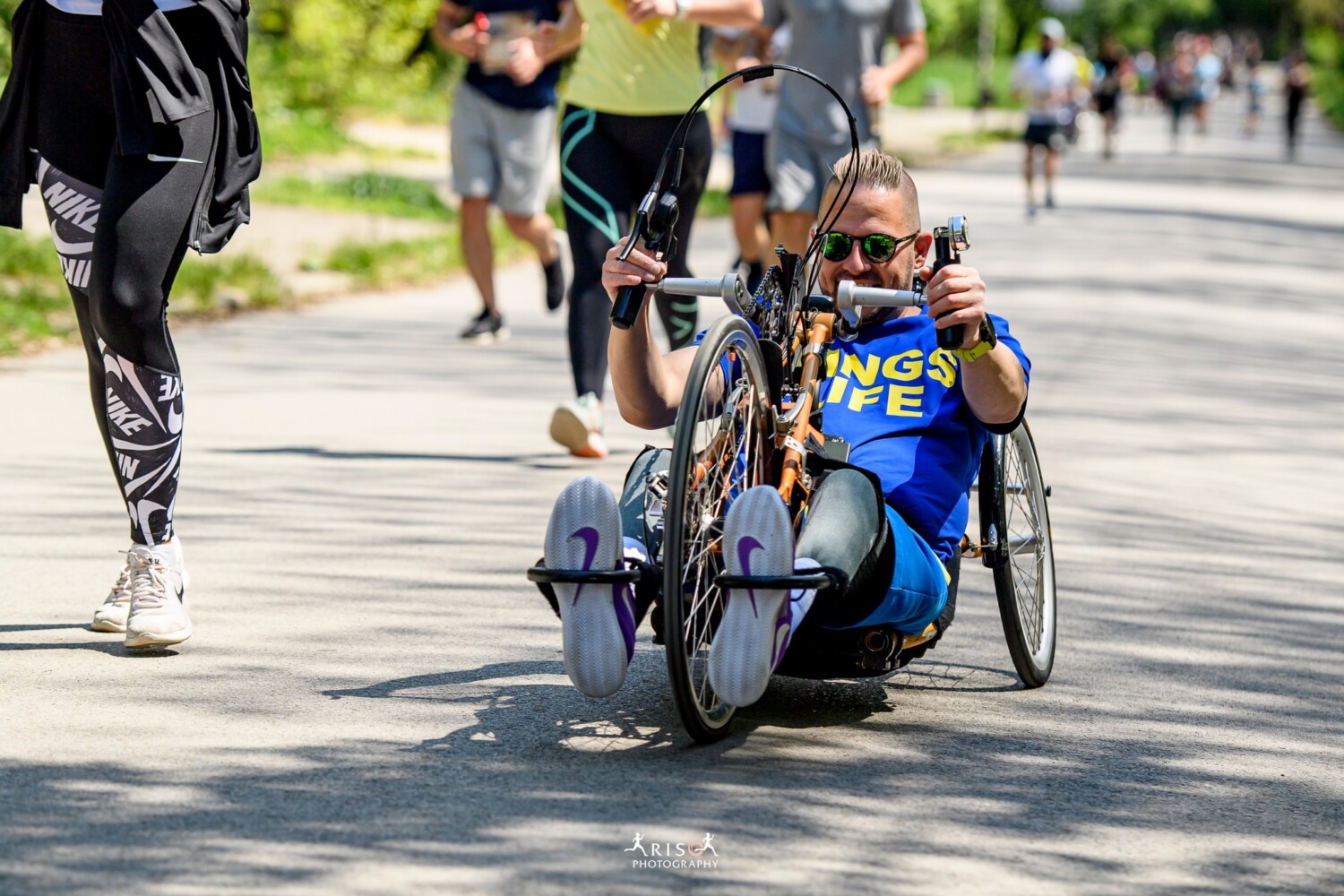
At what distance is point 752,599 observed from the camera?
3.44 metres

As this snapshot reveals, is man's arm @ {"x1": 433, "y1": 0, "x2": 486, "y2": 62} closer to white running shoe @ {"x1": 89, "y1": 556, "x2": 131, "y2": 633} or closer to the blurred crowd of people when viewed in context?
the blurred crowd of people

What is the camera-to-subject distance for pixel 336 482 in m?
6.53

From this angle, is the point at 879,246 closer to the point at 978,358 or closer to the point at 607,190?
the point at 978,358

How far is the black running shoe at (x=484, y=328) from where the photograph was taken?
10.0 metres

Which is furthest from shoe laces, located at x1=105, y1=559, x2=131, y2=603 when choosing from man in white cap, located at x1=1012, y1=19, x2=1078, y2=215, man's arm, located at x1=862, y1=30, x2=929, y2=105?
man in white cap, located at x1=1012, y1=19, x2=1078, y2=215

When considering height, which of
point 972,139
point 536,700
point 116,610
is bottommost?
point 536,700

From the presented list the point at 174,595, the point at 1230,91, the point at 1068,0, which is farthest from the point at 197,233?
the point at 1230,91

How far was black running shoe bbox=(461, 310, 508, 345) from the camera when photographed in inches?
396

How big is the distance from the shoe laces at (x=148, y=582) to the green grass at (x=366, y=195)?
1142 cm

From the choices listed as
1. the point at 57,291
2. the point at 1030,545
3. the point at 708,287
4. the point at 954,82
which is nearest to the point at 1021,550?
the point at 1030,545

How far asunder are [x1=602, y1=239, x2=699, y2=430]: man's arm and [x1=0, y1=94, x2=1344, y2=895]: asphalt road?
62cm

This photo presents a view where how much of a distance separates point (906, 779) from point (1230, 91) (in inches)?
3749

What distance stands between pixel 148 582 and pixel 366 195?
1313 centimetres

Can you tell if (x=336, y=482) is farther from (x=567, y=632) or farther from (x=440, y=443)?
(x=567, y=632)
